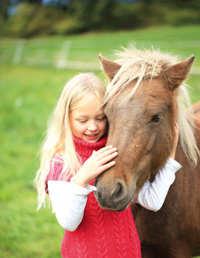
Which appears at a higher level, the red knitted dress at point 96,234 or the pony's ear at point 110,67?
the pony's ear at point 110,67

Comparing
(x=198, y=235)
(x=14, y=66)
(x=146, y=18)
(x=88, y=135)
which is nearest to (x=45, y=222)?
(x=198, y=235)

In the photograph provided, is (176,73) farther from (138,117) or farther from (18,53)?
(18,53)

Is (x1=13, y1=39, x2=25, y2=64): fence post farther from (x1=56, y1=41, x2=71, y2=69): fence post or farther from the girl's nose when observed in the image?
the girl's nose

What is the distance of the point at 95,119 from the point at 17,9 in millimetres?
46688

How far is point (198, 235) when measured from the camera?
2695 millimetres

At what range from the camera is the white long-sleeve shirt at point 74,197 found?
190 cm

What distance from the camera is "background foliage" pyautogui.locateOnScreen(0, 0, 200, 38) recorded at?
3512cm

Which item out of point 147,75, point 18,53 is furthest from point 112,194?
point 18,53

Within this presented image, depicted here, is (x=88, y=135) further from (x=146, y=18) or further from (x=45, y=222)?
(x=146, y=18)

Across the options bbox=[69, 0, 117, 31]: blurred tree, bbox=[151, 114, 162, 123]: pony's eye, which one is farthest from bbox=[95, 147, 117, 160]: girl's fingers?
bbox=[69, 0, 117, 31]: blurred tree

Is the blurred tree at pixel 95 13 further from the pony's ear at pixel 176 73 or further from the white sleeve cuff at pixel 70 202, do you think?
the white sleeve cuff at pixel 70 202

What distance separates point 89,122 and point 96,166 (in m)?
0.42

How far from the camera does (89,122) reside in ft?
7.13

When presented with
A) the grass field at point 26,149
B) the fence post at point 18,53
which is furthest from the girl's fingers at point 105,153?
the fence post at point 18,53
